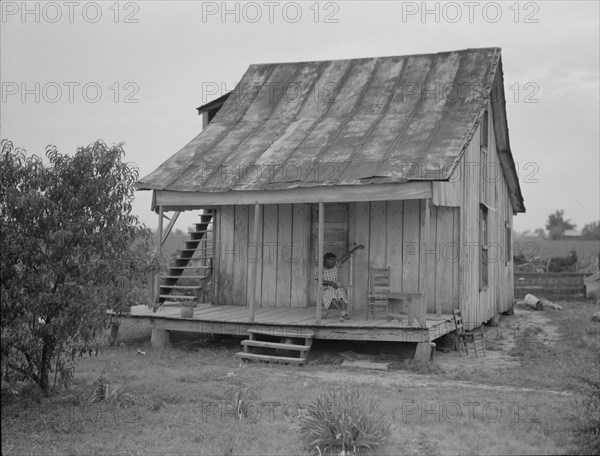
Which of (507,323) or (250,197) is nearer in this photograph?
(250,197)

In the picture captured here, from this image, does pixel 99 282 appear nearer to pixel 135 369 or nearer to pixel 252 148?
pixel 135 369

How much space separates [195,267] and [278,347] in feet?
13.7

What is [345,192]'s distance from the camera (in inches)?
509

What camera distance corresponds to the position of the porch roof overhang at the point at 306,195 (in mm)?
12539

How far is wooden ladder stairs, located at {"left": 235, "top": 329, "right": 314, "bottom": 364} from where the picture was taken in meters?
12.7

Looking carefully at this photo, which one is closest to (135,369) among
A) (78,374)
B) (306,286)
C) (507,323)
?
(78,374)

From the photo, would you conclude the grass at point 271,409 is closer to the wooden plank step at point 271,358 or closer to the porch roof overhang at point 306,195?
the wooden plank step at point 271,358

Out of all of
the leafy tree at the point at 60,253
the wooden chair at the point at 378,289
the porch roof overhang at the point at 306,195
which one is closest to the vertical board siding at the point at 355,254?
the wooden chair at the point at 378,289

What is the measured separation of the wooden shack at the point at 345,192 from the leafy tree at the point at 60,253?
13.5ft

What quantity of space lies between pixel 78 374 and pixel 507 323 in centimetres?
1200

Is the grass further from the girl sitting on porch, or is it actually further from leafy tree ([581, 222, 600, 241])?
leafy tree ([581, 222, 600, 241])

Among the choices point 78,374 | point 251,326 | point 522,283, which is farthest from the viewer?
point 522,283

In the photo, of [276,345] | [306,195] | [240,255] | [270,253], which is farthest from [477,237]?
[276,345]

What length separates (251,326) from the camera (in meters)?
13.4
